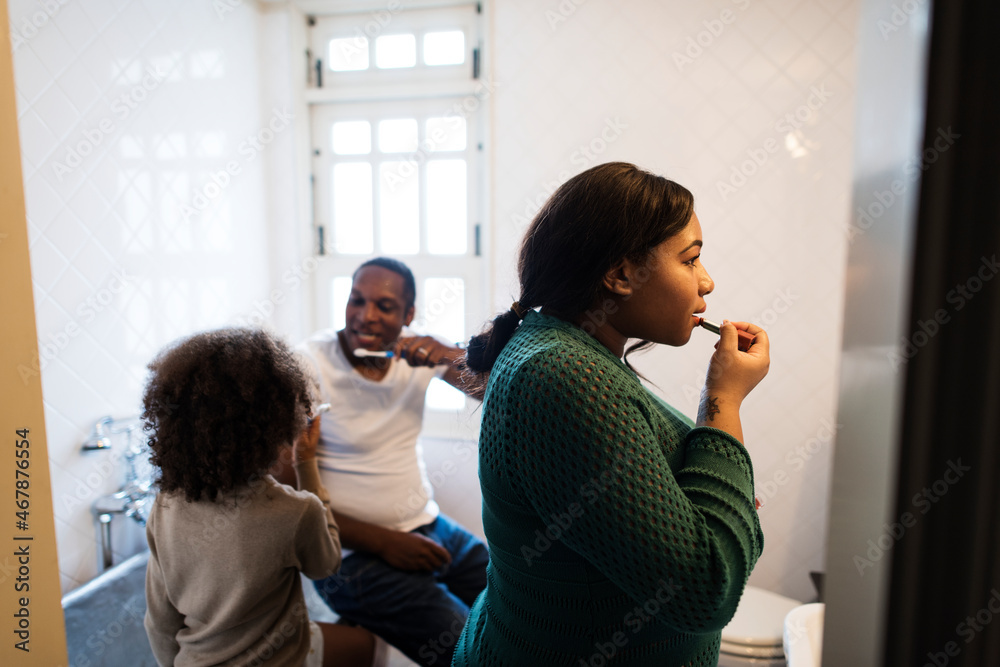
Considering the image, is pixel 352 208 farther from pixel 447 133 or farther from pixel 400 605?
pixel 400 605

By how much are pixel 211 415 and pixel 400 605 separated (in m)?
0.66

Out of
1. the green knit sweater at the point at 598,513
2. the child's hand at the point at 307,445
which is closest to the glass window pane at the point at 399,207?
the child's hand at the point at 307,445

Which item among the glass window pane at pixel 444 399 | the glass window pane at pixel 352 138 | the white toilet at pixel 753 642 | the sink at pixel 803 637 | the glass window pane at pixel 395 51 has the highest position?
the glass window pane at pixel 395 51

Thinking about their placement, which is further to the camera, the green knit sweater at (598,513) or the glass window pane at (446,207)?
the glass window pane at (446,207)

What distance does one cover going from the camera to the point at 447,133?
2.21 m

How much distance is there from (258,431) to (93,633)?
32.6 inches

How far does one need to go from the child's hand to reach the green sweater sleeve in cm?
61

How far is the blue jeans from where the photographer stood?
4.26 feet

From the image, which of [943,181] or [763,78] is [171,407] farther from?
[763,78]

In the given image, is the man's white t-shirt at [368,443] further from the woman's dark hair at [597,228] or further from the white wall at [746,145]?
the woman's dark hair at [597,228]

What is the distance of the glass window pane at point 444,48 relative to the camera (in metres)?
2.16

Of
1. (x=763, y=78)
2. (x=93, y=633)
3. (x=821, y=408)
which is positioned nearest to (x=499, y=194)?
(x=763, y=78)

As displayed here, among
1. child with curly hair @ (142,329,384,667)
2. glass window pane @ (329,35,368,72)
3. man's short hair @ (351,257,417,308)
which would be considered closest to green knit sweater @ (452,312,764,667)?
child with curly hair @ (142,329,384,667)

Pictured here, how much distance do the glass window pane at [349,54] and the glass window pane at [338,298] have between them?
2.55 feet
